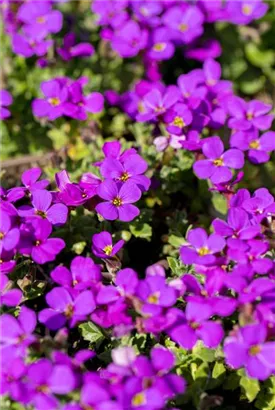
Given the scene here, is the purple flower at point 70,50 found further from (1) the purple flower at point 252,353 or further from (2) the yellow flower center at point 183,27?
(1) the purple flower at point 252,353

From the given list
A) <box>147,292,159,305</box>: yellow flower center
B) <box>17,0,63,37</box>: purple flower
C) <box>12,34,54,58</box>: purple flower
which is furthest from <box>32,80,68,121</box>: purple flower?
<box>147,292,159,305</box>: yellow flower center

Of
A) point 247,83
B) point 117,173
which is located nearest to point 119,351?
point 117,173

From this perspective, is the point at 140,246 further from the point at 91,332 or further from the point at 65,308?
the point at 65,308

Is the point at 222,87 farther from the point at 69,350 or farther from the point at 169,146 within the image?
the point at 69,350

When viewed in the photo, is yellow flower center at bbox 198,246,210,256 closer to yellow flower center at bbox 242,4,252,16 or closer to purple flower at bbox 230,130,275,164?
purple flower at bbox 230,130,275,164

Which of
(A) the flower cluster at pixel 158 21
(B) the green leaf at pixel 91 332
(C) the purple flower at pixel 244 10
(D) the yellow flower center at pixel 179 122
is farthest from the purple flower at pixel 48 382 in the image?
(C) the purple flower at pixel 244 10

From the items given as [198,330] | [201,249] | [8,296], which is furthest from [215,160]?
[8,296]
